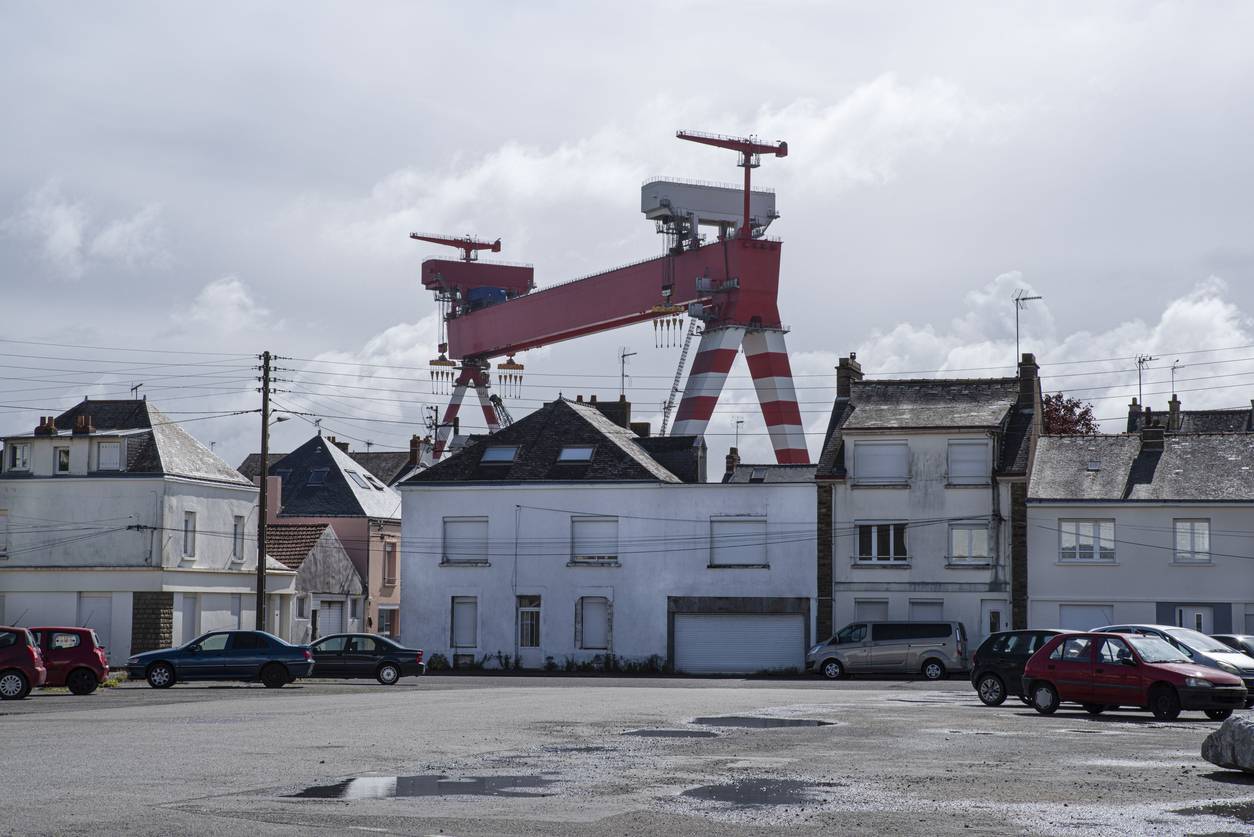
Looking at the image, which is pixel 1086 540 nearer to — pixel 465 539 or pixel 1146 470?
pixel 1146 470

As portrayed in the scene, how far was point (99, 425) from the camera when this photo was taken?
55.6 m

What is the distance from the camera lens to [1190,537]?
4978 centimetres

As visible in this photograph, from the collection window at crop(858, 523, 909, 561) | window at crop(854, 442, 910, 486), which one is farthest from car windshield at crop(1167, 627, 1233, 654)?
window at crop(854, 442, 910, 486)

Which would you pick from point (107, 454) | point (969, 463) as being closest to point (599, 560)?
point (969, 463)

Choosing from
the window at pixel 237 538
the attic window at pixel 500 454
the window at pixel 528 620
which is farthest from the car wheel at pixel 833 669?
the window at pixel 237 538

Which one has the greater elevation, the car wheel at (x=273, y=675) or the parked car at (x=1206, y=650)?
the parked car at (x=1206, y=650)

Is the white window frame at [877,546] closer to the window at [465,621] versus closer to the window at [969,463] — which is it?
the window at [969,463]

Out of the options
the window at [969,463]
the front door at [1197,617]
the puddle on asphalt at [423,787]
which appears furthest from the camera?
the window at [969,463]

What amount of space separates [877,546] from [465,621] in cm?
1417

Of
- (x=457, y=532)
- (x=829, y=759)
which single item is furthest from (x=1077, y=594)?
(x=829, y=759)

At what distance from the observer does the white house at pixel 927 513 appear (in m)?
51.4

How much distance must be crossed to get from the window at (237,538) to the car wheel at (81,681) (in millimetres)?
23542

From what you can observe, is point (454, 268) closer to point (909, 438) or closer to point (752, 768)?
point (909, 438)

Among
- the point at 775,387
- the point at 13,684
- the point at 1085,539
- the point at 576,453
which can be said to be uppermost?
the point at 775,387
